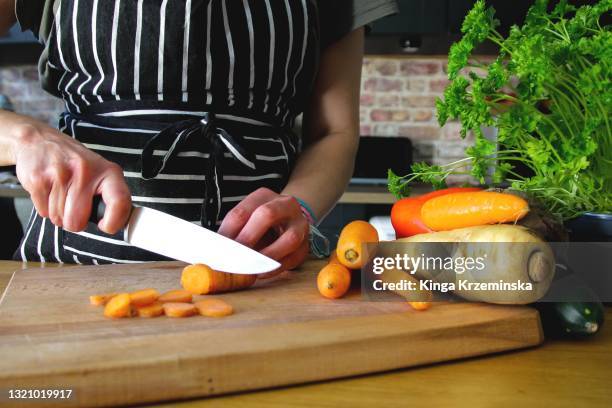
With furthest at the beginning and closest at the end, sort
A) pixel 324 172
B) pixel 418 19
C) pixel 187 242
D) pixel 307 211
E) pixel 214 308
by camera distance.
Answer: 1. pixel 418 19
2. pixel 324 172
3. pixel 307 211
4. pixel 187 242
5. pixel 214 308

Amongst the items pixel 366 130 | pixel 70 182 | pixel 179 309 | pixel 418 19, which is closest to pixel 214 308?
pixel 179 309

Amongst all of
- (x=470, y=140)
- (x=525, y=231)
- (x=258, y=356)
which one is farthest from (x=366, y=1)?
(x=470, y=140)

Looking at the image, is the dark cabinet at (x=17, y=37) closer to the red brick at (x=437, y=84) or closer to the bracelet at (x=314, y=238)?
the red brick at (x=437, y=84)

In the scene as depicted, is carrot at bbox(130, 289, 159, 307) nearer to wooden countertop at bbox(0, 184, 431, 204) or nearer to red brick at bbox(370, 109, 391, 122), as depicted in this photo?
wooden countertop at bbox(0, 184, 431, 204)

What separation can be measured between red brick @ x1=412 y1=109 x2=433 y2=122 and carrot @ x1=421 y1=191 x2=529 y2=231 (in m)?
2.38

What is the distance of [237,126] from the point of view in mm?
1089

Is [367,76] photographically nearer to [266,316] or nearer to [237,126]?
[237,126]

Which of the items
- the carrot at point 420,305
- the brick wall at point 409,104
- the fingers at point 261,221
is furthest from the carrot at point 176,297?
the brick wall at point 409,104

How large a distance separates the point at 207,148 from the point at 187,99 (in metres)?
0.09

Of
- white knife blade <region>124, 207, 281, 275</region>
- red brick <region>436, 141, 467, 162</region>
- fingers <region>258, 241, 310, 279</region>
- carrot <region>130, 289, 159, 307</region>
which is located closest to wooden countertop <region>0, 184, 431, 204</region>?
red brick <region>436, 141, 467, 162</region>

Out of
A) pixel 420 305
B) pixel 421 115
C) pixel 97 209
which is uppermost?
pixel 421 115

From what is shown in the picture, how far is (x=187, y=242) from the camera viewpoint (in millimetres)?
835

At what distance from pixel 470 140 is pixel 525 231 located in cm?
255

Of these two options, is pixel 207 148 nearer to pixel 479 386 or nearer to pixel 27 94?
pixel 479 386
